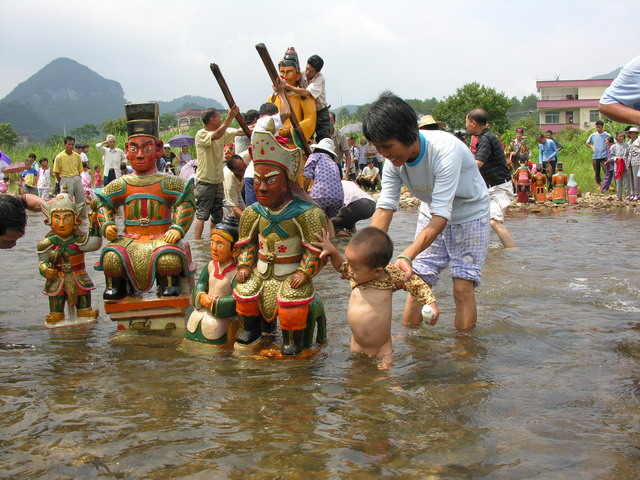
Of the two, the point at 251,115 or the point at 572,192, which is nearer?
the point at 251,115

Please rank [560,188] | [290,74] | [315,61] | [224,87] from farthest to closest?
[560,188]
[315,61]
[290,74]
[224,87]

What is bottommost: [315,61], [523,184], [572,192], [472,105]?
[572,192]

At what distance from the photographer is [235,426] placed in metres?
3.13

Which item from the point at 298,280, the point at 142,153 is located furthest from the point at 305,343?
the point at 142,153

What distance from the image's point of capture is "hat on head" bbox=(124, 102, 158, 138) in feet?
17.0

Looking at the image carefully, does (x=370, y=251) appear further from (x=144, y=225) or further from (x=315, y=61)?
(x=315, y=61)

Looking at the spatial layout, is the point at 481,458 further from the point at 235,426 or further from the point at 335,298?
the point at 335,298

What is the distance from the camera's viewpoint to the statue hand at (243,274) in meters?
4.38

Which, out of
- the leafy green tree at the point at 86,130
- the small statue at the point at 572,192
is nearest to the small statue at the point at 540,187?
the small statue at the point at 572,192

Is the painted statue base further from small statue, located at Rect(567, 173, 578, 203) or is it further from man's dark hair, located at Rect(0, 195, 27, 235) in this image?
small statue, located at Rect(567, 173, 578, 203)

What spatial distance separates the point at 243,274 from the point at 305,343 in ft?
2.18

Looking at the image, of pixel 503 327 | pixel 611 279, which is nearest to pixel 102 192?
pixel 503 327

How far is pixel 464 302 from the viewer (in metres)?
4.66

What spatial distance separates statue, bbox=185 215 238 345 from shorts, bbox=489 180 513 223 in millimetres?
4928
